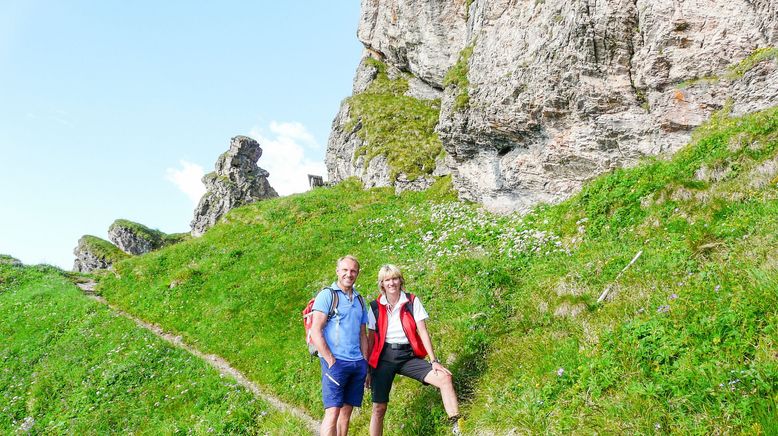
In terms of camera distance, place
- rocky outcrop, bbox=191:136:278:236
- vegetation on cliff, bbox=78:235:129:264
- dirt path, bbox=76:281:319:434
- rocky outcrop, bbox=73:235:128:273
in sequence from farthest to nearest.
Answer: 1. rocky outcrop, bbox=191:136:278:236
2. vegetation on cliff, bbox=78:235:129:264
3. rocky outcrop, bbox=73:235:128:273
4. dirt path, bbox=76:281:319:434

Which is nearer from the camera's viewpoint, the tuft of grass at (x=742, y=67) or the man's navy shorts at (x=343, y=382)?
the man's navy shorts at (x=343, y=382)

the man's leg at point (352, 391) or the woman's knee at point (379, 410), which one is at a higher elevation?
the man's leg at point (352, 391)

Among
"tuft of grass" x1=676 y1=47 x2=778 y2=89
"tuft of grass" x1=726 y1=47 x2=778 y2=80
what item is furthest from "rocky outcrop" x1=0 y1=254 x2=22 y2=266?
"tuft of grass" x1=726 y1=47 x2=778 y2=80

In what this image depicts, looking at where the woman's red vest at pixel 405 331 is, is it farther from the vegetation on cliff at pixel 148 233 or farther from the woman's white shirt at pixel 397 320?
the vegetation on cliff at pixel 148 233

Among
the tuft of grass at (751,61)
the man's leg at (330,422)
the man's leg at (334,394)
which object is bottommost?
the man's leg at (330,422)

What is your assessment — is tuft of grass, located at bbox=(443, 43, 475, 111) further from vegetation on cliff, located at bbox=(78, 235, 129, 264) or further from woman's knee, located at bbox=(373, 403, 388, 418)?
vegetation on cliff, located at bbox=(78, 235, 129, 264)

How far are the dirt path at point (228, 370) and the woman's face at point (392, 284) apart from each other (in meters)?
4.67

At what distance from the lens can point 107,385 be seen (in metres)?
13.8

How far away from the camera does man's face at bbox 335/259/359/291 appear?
6.94 m

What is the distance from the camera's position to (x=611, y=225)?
12.5 m

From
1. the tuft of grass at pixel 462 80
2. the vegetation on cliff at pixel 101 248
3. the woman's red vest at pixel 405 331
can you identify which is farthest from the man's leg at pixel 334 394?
the vegetation on cliff at pixel 101 248

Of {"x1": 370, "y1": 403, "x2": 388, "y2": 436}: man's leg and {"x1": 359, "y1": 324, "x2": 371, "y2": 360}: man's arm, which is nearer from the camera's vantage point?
{"x1": 359, "y1": 324, "x2": 371, "y2": 360}: man's arm

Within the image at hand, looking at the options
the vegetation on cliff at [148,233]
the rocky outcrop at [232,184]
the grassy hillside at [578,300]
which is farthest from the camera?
the rocky outcrop at [232,184]

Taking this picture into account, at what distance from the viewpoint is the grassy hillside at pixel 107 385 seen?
435 inches
